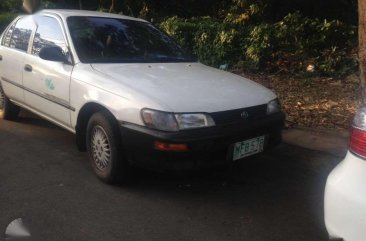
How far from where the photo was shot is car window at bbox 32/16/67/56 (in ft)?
16.4

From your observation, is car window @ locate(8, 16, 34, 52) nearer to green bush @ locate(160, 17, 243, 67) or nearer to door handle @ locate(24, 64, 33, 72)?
door handle @ locate(24, 64, 33, 72)

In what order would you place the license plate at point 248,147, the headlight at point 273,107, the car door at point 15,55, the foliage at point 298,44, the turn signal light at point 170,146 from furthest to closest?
the foliage at point 298,44
the car door at point 15,55
the headlight at point 273,107
the license plate at point 248,147
the turn signal light at point 170,146

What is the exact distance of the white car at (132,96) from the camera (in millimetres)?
3775

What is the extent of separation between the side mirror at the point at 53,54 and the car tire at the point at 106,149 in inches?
30.3

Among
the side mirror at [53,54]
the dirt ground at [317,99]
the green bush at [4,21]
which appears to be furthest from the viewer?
the green bush at [4,21]

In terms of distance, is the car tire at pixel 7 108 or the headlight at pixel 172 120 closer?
the headlight at pixel 172 120

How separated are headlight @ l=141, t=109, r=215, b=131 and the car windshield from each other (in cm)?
118

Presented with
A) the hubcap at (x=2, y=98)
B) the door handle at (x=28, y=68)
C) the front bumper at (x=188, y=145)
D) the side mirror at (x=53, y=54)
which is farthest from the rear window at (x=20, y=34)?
the front bumper at (x=188, y=145)

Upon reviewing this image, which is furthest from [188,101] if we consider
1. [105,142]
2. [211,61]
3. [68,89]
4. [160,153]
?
[211,61]

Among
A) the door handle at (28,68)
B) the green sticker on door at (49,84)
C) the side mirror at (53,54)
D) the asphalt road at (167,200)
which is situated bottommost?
the asphalt road at (167,200)

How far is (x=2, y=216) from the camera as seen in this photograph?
368cm

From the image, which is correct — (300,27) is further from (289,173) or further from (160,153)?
(160,153)

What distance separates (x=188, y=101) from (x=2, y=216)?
1700mm

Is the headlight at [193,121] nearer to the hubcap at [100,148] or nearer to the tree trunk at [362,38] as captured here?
the hubcap at [100,148]
